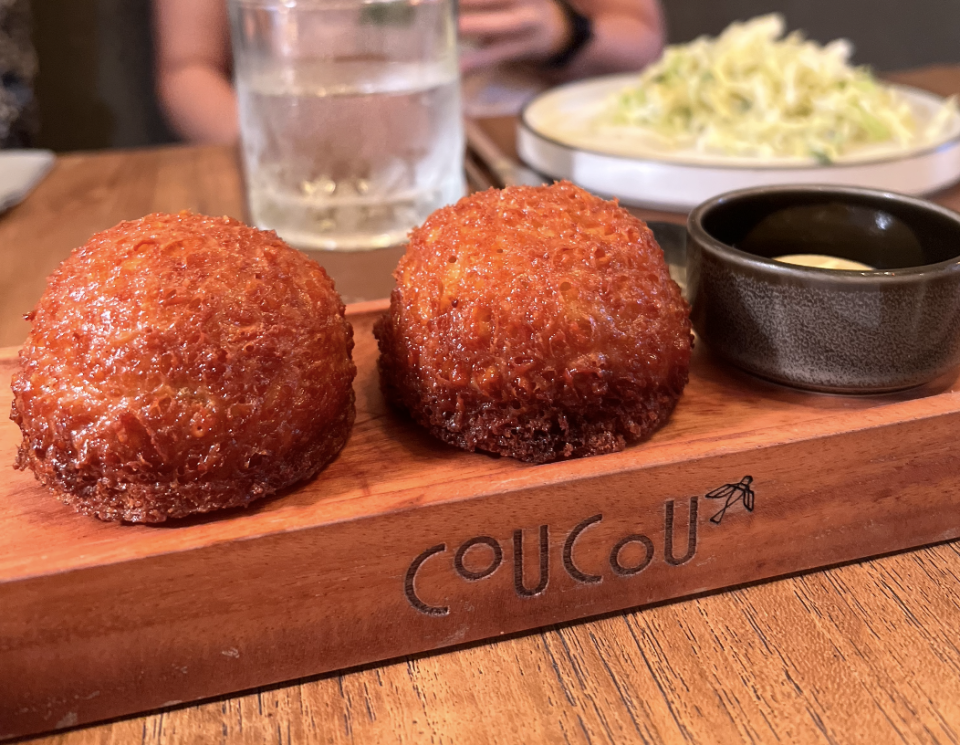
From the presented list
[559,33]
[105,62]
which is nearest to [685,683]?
[559,33]

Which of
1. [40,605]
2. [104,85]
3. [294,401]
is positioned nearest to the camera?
[40,605]

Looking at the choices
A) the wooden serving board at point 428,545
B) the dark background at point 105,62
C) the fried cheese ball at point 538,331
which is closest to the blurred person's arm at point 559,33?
the dark background at point 105,62

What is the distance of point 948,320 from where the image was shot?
0.83 metres

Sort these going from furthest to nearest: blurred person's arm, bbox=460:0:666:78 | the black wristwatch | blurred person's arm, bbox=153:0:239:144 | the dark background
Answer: the dark background < the black wristwatch < blurred person's arm, bbox=153:0:239:144 < blurred person's arm, bbox=460:0:666:78

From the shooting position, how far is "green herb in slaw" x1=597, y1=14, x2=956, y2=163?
1.68 meters

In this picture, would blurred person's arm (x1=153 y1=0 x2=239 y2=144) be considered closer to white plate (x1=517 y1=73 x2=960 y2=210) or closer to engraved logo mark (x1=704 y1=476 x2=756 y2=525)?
white plate (x1=517 y1=73 x2=960 y2=210)

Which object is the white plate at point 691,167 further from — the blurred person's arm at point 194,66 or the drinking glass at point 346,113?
the blurred person's arm at point 194,66

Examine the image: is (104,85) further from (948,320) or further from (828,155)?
(948,320)

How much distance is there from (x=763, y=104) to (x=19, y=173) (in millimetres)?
1728

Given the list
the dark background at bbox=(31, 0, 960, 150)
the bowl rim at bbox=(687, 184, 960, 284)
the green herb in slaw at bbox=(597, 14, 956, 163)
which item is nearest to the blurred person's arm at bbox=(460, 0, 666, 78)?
the green herb in slaw at bbox=(597, 14, 956, 163)

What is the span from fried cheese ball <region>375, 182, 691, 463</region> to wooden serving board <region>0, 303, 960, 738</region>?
40mm

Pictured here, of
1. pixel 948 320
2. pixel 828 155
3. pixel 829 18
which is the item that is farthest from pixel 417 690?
pixel 829 18

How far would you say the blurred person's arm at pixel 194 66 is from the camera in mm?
2705

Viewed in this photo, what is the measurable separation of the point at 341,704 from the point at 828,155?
55.4 inches
